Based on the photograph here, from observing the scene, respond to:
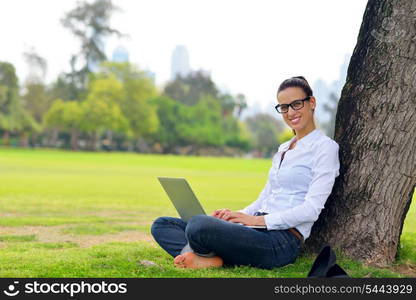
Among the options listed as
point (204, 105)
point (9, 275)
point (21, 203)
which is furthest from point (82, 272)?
point (204, 105)

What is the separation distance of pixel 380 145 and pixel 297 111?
0.86 m

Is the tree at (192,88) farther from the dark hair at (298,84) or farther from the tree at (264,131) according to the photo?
the dark hair at (298,84)

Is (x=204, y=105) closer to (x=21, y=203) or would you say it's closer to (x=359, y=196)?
(x=21, y=203)

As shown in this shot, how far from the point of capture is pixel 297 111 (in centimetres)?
476

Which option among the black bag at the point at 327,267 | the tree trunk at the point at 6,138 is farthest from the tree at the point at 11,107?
the black bag at the point at 327,267

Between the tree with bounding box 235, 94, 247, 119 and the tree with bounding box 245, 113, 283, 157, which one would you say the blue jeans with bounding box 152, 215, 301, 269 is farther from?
the tree with bounding box 235, 94, 247, 119

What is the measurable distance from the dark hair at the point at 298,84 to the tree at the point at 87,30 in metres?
73.6

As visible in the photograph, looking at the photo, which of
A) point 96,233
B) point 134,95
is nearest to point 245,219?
point 96,233

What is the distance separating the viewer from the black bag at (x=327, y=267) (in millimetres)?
3926

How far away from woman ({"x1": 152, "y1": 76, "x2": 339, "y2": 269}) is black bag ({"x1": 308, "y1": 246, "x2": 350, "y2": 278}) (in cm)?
51

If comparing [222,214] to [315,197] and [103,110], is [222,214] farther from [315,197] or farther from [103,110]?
[103,110]

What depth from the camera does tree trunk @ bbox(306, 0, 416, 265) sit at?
5.04 metres

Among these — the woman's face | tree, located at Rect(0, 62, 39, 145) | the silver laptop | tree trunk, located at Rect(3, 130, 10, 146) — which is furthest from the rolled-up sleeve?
tree trunk, located at Rect(3, 130, 10, 146)

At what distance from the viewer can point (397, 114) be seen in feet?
16.5
